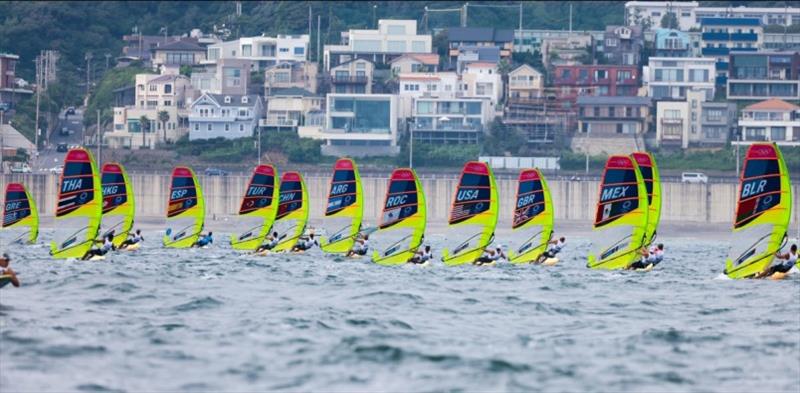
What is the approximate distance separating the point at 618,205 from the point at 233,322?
1582 centimetres

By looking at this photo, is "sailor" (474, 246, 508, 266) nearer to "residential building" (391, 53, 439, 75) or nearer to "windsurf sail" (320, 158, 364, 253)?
"windsurf sail" (320, 158, 364, 253)

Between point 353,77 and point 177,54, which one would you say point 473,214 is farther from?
point 177,54

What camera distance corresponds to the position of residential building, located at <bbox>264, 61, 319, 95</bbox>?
121375 millimetres

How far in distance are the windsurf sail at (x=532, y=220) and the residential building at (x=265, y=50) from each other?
82.3m

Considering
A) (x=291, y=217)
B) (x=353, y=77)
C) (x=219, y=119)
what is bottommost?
(x=291, y=217)

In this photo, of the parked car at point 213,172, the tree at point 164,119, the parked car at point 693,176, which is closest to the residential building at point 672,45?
the parked car at point 693,176

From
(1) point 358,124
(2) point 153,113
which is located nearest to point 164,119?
(2) point 153,113

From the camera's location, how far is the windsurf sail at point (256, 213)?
5303cm

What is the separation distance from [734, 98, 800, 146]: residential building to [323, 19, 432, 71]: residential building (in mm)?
32395

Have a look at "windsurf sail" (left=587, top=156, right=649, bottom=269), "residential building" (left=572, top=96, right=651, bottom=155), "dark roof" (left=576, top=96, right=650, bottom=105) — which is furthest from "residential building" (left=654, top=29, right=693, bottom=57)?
"windsurf sail" (left=587, top=156, right=649, bottom=269)

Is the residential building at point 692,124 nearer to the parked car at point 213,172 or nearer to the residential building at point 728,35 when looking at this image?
the residential building at point 728,35

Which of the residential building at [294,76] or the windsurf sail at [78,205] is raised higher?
the residential building at [294,76]

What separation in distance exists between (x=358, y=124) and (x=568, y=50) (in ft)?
86.1

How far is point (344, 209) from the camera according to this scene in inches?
1977
